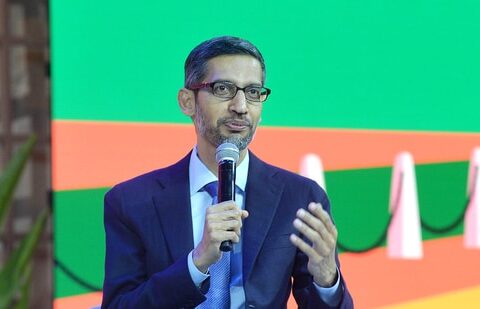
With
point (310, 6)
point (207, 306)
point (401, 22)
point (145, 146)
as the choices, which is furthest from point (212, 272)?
point (401, 22)

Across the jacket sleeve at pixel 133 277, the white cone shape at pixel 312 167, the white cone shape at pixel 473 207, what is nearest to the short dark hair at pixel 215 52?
the jacket sleeve at pixel 133 277

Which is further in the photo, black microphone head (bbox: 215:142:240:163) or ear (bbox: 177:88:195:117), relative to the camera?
ear (bbox: 177:88:195:117)

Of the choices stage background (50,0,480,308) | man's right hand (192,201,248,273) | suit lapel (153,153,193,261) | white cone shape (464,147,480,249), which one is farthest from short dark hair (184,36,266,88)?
white cone shape (464,147,480,249)

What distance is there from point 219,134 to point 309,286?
41 cm

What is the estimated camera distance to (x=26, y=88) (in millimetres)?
3400

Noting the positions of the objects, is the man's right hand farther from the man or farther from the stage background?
the stage background

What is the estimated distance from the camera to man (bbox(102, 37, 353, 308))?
1918 mm

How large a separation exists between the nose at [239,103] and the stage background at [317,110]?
1060 millimetres

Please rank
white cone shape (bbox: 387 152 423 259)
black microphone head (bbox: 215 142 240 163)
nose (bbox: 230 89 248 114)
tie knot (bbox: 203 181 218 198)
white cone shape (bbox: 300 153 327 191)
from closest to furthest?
black microphone head (bbox: 215 142 240 163)
nose (bbox: 230 89 248 114)
tie knot (bbox: 203 181 218 198)
white cone shape (bbox: 300 153 327 191)
white cone shape (bbox: 387 152 423 259)

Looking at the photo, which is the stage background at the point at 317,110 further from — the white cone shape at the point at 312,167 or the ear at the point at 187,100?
the ear at the point at 187,100

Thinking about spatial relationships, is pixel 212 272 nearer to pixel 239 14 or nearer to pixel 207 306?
pixel 207 306

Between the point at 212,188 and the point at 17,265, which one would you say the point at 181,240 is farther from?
the point at 17,265

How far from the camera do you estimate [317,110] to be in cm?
330

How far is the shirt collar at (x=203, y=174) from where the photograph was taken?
7.05 feet
